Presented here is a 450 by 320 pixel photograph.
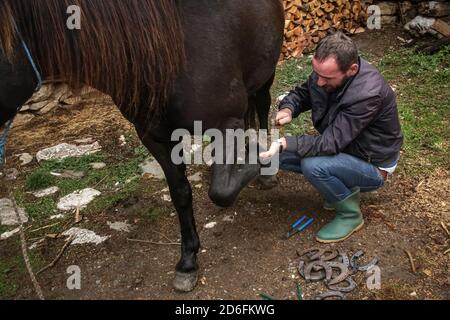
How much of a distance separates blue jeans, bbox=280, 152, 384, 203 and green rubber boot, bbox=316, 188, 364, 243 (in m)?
0.04

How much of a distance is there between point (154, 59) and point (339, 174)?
1.27 metres

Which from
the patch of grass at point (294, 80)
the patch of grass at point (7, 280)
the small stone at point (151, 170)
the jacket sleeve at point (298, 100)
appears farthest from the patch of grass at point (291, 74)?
the patch of grass at point (7, 280)

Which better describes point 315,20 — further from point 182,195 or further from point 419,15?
point 182,195

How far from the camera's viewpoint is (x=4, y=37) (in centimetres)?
156

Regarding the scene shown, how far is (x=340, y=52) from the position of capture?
2318 millimetres

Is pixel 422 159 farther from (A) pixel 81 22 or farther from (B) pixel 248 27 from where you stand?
(A) pixel 81 22

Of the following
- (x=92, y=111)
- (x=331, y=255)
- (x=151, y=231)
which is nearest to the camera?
(x=331, y=255)

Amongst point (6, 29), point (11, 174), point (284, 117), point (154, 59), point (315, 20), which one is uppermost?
point (6, 29)

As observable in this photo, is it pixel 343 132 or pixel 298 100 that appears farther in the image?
pixel 298 100

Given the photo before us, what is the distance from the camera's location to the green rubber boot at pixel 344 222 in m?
2.67

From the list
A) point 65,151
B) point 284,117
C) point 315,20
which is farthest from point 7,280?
point 315,20
